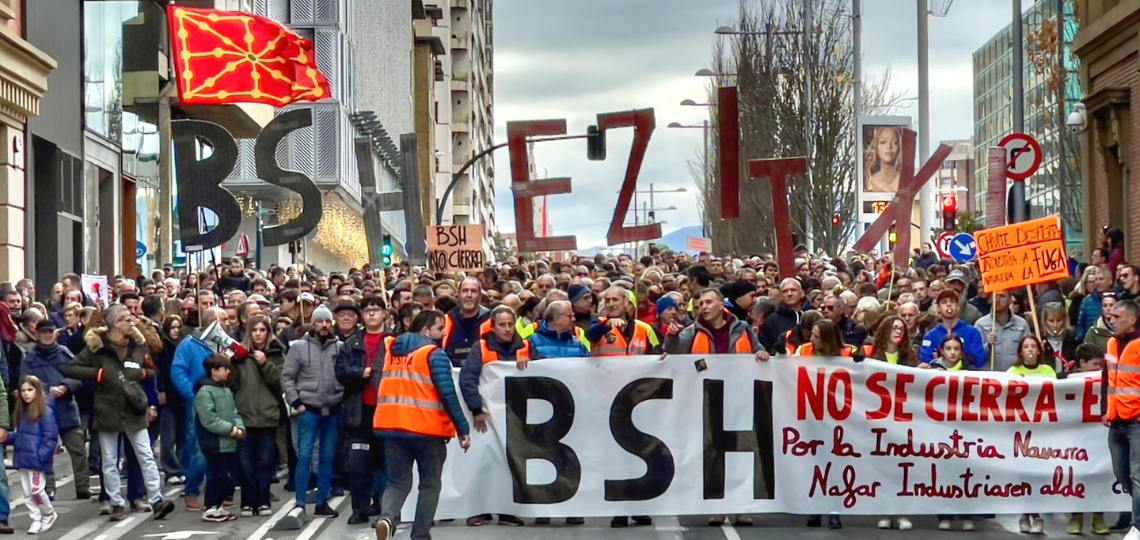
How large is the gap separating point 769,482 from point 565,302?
1.95 metres

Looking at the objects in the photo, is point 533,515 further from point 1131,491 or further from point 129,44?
point 129,44

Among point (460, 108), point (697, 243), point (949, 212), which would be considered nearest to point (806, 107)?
point (697, 243)

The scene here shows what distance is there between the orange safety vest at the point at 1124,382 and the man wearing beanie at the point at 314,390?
17.9ft

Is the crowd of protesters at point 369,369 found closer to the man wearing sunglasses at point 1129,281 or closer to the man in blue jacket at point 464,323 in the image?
the man in blue jacket at point 464,323

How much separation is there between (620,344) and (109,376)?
13.0ft

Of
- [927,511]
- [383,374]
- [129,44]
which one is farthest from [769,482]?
[129,44]

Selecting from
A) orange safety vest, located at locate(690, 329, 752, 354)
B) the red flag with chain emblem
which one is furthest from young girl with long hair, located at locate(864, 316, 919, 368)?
the red flag with chain emblem

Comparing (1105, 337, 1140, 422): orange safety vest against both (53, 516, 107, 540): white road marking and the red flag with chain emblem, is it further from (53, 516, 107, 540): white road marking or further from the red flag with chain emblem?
the red flag with chain emblem

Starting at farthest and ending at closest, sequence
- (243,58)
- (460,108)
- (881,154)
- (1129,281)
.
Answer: (460,108) < (881,154) < (243,58) < (1129,281)

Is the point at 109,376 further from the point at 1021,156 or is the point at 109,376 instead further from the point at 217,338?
the point at 1021,156

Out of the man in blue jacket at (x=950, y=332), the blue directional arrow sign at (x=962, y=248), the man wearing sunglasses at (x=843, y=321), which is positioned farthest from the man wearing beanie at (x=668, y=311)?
the blue directional arrow sign at (x=962, y=248)

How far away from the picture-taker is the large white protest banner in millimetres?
13359

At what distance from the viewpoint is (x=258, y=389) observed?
1433 cm

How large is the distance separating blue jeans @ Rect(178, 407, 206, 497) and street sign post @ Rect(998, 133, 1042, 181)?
11.2 metres
